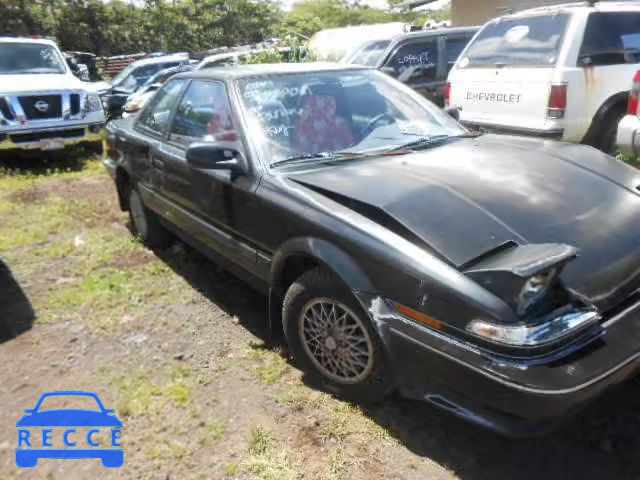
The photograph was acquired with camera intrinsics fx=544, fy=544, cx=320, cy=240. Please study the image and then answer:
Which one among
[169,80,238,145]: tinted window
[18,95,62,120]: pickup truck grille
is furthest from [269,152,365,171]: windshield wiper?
[18,95,62,120]: pickup truck grille

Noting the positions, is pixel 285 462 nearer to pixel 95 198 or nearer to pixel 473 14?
pixel 95 198

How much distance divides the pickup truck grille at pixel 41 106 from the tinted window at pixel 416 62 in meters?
5.16

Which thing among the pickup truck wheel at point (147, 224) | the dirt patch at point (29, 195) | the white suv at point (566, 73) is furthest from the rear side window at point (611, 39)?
the dirt patch at point (29, 195)

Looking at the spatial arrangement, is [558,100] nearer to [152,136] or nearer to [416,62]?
[416,62]

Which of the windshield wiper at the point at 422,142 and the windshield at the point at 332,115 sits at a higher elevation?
the windshield at the point at 332,115

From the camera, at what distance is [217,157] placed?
118 inches

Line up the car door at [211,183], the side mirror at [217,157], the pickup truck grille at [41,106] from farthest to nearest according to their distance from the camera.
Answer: the pickup truck grille at [41,106] → the car door at [211,183] → the side mirror at [217,157]

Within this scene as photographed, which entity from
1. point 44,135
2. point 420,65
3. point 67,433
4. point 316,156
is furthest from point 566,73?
point 44,135

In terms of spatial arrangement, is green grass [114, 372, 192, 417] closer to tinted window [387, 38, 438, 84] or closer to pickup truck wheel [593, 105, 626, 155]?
pickup truck wheel [593, 105, 626, 155]

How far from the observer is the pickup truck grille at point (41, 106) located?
8.06 meters

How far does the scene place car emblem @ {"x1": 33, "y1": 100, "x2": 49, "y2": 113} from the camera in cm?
817

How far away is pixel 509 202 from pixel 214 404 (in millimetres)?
1770

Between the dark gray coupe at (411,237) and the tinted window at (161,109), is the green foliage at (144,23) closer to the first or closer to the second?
the tinted window at (161,109)

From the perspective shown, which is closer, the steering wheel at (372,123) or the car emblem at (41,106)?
the steering wheel at (372,123)
